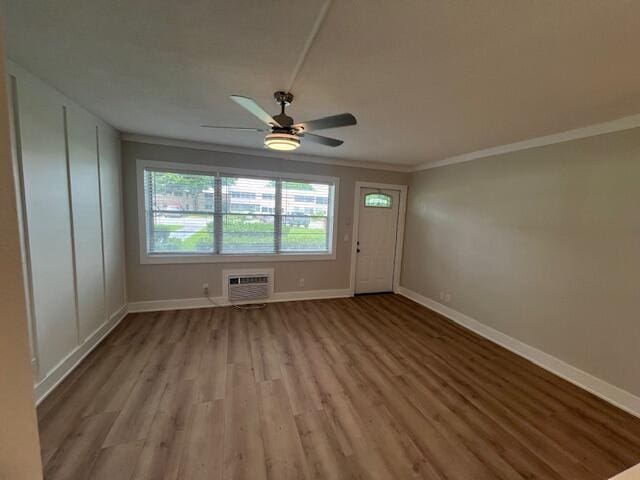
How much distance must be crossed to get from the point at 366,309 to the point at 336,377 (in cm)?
187

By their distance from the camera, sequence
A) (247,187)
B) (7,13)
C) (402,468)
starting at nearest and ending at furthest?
(7,13)
(402,468)
(247,187)

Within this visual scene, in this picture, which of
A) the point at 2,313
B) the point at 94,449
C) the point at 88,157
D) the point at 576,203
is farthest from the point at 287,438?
the point at 576,203

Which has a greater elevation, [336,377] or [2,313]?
[2,313]

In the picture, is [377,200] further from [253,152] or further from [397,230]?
[253,152]

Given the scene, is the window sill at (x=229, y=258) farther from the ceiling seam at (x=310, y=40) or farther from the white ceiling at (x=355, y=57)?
the ceiling seam at (x=310, y=40)

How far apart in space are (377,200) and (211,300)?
130 inches

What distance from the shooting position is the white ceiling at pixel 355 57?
125 cm

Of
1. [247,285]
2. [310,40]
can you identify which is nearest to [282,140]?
[310,40]

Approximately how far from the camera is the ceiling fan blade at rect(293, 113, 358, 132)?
1.80m

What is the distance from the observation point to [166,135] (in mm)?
3455

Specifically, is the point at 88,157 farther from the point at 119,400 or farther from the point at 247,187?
the point at 119,400

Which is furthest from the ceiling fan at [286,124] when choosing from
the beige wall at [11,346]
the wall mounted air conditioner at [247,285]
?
the wall mounted air conditioner at [247,285]

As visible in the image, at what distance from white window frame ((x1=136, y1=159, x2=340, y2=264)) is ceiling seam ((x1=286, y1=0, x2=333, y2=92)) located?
225 centimetres

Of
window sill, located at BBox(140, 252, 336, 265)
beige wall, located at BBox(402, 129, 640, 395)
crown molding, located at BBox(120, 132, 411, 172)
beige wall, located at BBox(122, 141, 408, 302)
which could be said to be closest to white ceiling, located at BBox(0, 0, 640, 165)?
beige wall, located at BBox(402, 129, 640, 395)
